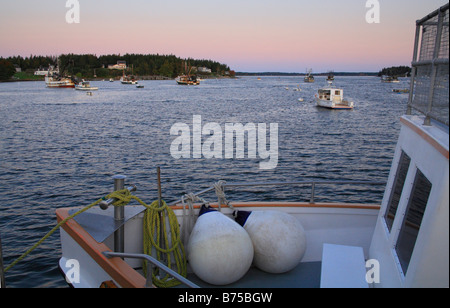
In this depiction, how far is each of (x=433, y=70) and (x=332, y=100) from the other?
5936 centimetres

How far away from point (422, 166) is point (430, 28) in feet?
5.09

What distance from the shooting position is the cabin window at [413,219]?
367 cm

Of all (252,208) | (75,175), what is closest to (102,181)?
(75,175)

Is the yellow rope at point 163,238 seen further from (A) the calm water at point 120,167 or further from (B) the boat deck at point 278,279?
(A) the calm water at point 120,167

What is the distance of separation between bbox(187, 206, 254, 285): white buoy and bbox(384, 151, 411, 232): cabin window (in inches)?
72.0

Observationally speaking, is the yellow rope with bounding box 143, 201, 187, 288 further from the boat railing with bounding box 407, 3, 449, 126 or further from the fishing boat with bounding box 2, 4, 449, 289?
Answer: the boat railing with bounding box 407, 3, 449, 126

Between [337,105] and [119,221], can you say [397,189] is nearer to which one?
[119,221]

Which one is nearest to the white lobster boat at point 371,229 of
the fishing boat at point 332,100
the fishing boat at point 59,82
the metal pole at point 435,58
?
the metal pole at point 435,58

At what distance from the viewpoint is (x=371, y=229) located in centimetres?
637

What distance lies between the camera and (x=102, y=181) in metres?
19.8

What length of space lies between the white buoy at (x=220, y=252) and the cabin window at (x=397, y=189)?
1828mm

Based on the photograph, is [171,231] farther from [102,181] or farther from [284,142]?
[284,142]

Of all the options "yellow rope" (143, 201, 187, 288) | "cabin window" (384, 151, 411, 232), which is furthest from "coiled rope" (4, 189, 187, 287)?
"cabin window" (384, 151, 411, 232)

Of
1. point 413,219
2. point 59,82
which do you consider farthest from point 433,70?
point 59,82
